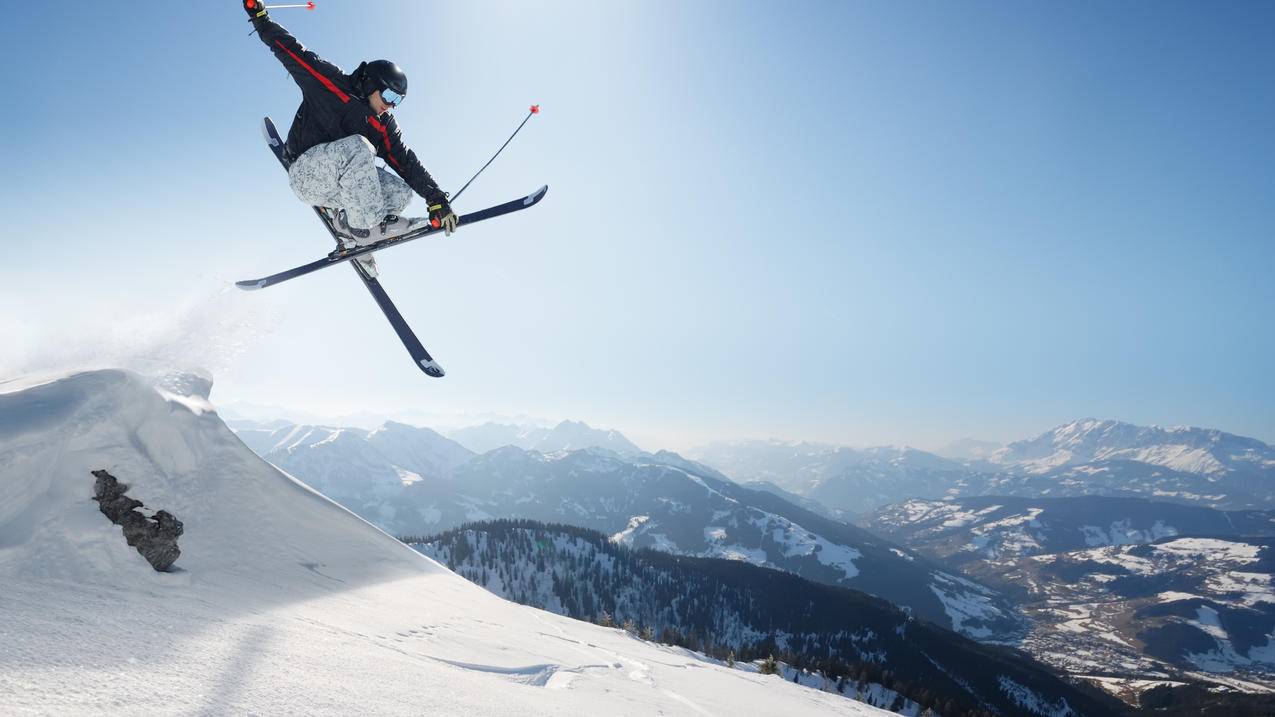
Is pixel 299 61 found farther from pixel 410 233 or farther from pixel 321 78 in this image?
pixel 410 233

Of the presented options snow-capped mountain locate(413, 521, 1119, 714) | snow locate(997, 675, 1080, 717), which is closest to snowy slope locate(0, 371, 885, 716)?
snow-capped mountain locate(413, 521, 1119, 714)

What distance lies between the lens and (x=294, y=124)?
891 cm

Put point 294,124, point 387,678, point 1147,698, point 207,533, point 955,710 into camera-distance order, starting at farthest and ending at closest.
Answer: point 1147,698, point 955,710, point 207,533, point 294,124, point 387,678

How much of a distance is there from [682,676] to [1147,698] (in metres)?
233

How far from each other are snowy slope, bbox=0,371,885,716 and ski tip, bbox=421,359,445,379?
16.8ft

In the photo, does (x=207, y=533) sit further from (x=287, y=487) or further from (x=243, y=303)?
(x=243, y=303)

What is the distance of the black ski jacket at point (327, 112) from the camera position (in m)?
8.14

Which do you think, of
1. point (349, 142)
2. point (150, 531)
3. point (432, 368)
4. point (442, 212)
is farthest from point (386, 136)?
point (150, 531)

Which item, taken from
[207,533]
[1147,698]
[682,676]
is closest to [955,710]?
[1147,698]

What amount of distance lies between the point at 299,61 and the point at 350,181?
184 cm

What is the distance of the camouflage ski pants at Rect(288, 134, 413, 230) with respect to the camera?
28.6ft

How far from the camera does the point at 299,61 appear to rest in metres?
8.16

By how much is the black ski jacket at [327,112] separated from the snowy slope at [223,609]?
23.4 feet

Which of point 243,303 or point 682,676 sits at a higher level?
point 243,303
